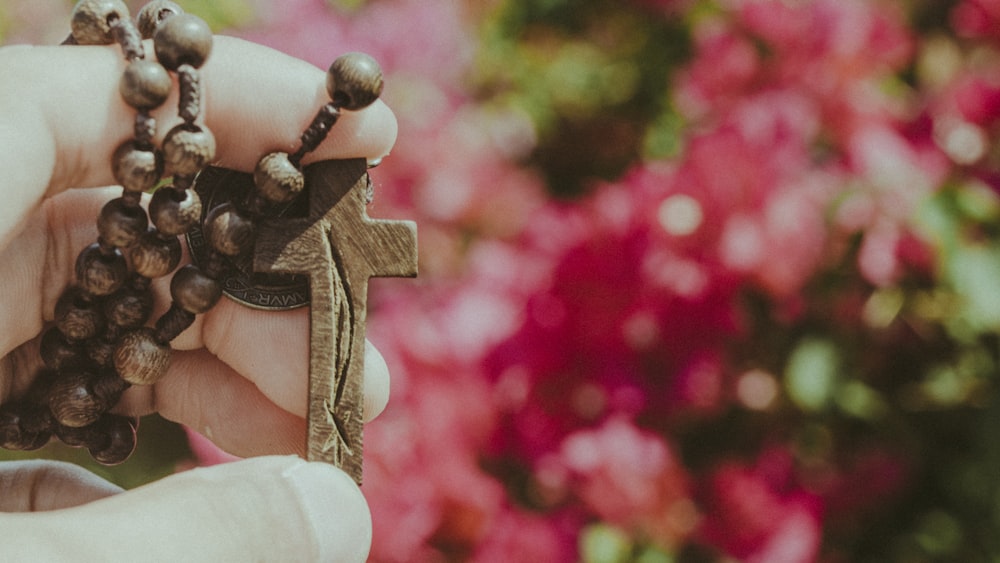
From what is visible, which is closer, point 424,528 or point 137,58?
point 137,58

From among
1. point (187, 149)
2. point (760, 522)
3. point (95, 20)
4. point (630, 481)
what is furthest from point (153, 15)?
point (760, 522)

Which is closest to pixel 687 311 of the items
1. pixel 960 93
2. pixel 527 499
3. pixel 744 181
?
pixel 744 181

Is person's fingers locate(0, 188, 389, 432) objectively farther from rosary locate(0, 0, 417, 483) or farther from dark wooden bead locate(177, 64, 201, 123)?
dark wooden bead locate(177, 64, 201, 123)

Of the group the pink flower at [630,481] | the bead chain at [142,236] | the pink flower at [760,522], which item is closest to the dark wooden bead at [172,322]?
the bead chain at [142,236]

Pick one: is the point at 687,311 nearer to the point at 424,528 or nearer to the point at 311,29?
the point at 424,528

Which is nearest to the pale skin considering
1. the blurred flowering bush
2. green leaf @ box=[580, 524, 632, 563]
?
the blurred flowering bush

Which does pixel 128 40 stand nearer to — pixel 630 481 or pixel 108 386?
pixel 108 386
